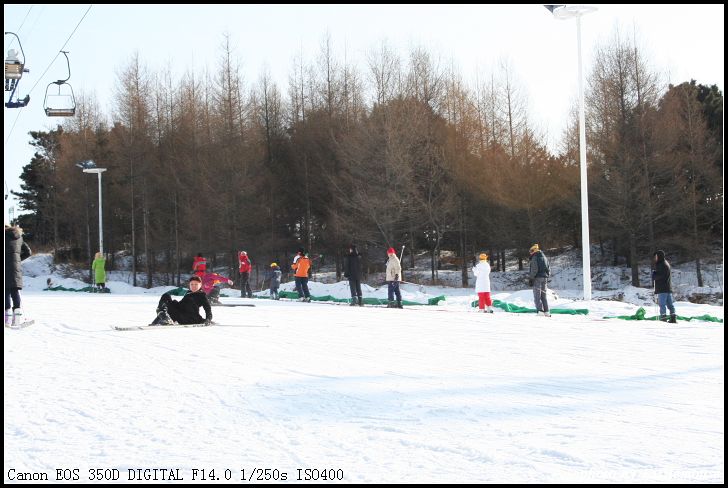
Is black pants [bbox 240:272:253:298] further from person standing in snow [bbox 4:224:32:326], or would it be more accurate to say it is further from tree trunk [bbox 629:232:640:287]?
tree trunk [bbox 629:232:640:287]

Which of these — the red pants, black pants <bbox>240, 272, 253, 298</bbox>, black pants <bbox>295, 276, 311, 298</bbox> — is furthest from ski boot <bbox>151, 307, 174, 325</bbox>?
black pants <bbox>240, 272, 253, 298</bbox>

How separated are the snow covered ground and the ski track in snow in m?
0.02

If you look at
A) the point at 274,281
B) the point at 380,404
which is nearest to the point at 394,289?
the point at 274,281

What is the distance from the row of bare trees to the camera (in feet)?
116

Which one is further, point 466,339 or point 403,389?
point 466,339

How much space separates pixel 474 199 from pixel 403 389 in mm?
33594

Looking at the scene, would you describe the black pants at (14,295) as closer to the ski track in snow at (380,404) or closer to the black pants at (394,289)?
the ski track in snow at (380,404)

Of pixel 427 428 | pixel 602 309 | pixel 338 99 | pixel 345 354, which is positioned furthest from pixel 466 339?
pixel 338 99

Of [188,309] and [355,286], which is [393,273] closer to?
[355,286]

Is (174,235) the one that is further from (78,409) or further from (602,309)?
(78,409)

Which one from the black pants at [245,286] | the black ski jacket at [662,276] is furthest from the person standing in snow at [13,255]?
the black ski jacket at [662,276]

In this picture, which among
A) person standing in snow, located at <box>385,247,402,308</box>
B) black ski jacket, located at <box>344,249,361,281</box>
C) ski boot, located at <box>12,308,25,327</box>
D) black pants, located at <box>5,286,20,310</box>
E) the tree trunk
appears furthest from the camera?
the tree trunk

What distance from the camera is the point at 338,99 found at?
1777 inches

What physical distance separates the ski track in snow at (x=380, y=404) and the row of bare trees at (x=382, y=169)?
81.0ft
